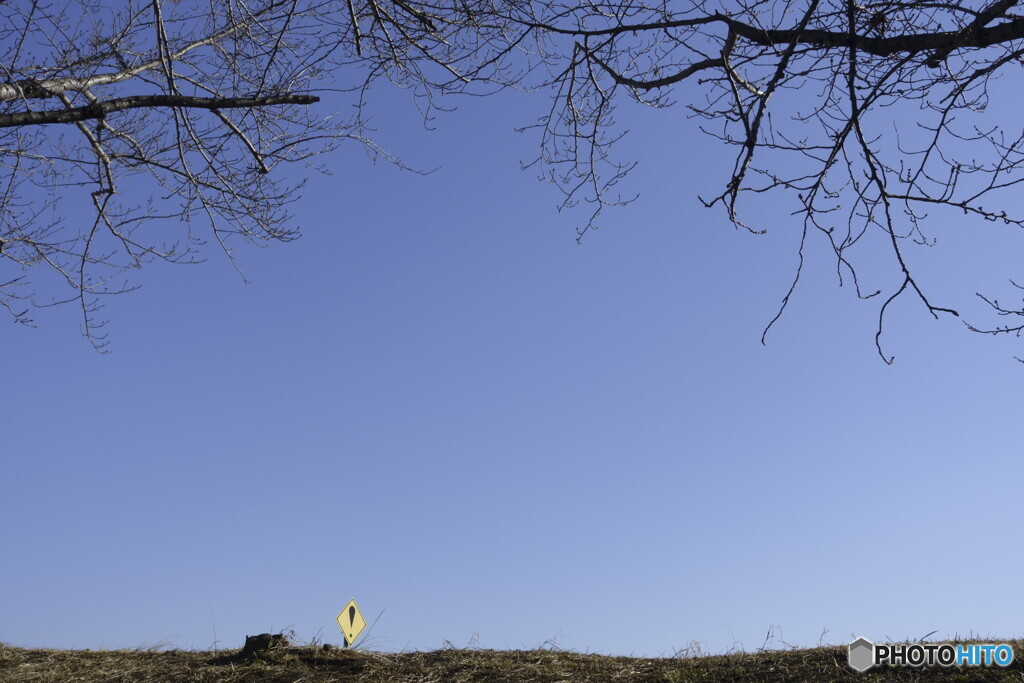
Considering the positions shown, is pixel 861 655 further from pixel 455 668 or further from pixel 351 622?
pixel 351 622

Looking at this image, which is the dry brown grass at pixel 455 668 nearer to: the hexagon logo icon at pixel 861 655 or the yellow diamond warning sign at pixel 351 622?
the hexagon logo icon at pixel 861 655

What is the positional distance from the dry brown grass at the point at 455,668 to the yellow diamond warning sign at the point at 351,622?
1.20 feet

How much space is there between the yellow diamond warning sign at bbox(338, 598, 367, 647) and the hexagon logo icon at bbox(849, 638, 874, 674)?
3.29 meters

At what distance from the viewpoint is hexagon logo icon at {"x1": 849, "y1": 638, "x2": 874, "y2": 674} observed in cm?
524

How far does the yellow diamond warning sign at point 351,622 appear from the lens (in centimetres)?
632

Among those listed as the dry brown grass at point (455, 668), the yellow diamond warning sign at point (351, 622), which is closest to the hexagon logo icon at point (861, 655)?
the dry brown grass at point (455, 668)

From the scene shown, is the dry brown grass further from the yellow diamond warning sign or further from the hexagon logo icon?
the yellow diamond warning sign

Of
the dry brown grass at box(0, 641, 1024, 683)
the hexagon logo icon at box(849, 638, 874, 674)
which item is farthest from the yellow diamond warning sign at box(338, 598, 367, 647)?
the hexagon logo icon at box(849, 638, 874, 674)

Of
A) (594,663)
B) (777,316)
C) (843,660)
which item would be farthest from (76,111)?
(843,660)

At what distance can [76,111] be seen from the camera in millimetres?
5465

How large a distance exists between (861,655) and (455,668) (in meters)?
2.46

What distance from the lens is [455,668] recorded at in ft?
18.2

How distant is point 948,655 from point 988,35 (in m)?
3.48

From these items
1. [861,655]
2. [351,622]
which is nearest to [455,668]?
[351,622]
